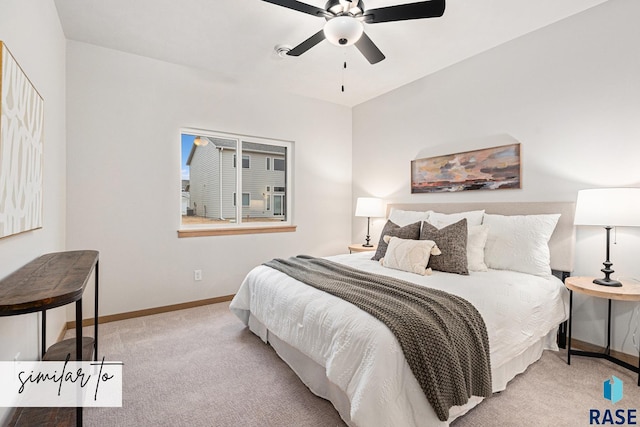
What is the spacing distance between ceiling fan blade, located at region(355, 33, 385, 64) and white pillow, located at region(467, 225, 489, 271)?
65.2 inches

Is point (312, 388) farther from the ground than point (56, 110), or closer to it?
closer to it

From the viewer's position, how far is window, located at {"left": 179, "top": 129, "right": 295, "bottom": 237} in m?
3.68

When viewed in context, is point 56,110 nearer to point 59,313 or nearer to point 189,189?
point 189,189

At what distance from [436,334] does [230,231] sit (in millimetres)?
2885

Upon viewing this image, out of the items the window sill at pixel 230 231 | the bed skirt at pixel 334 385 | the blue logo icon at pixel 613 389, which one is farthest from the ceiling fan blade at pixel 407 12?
the window sill at pixel 230 231

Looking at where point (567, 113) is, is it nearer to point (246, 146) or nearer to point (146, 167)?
point (246, 146)

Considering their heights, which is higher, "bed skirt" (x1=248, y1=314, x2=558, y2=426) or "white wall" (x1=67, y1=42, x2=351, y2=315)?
"white wall" (x1=67, y1=42, x2=351, y2=315)

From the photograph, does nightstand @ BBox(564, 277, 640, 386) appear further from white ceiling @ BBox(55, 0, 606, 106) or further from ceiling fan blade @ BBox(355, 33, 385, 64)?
ceiling fan blade @ BBox(355, 33, 385, 64)

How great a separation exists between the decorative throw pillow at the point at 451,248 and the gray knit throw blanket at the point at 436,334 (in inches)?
22.6

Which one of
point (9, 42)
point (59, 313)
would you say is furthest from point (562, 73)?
point (59, 313)

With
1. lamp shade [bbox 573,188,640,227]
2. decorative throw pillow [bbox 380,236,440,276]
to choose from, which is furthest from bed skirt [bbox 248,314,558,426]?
lamp shade [bbox 573,188,640,227]

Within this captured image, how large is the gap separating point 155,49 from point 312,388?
3322mm

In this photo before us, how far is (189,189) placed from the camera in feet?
12.0

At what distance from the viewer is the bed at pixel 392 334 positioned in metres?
1.41
